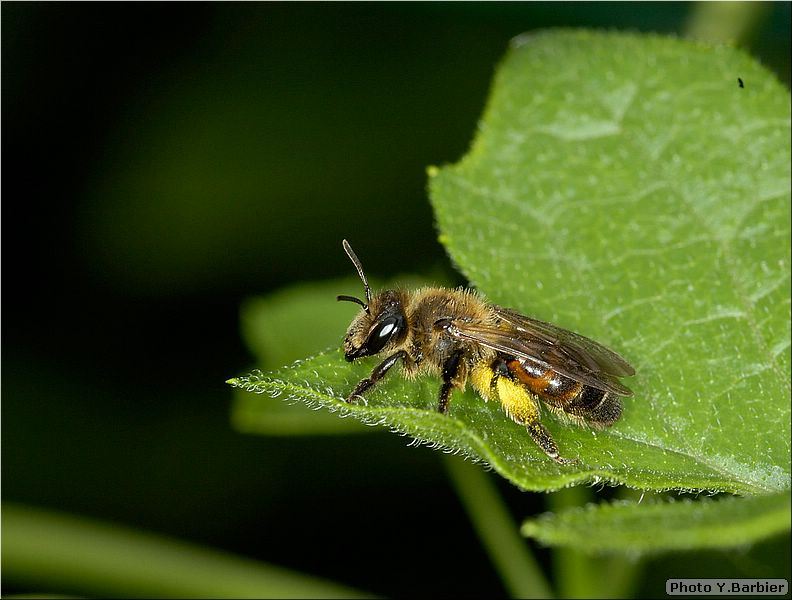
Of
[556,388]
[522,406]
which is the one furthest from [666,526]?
[556,388]

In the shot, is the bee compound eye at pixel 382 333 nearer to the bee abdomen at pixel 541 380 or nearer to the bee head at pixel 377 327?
the bee head at pixel 377 327

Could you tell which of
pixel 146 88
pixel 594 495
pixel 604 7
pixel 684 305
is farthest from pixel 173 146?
pixel 684 305

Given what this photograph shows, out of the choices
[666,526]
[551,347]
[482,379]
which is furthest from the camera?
[482,379]

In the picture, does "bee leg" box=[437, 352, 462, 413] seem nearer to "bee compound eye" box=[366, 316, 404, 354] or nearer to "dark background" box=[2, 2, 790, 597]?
"bee compound eye" box=[366, 316, 404, 354]

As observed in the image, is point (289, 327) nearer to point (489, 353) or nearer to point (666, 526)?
point (489, 353)

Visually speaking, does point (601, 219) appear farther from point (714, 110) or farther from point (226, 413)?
point (226, 413)

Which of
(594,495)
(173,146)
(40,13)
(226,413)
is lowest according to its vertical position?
(594,495)

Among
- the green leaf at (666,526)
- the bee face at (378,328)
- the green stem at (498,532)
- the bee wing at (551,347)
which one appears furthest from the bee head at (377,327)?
the green leaf at (666,526)
